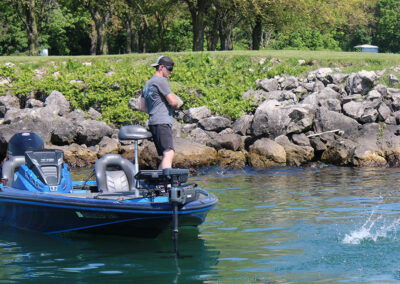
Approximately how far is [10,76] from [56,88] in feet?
8.60

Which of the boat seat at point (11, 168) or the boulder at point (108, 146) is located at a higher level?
the boat seat at point (11, 168)

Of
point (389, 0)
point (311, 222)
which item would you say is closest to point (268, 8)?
point (311, 222)

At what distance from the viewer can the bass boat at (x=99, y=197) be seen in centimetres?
845

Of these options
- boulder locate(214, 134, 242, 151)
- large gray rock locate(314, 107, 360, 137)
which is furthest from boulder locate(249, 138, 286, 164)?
large gray rock locate(314, 107, 360, 137)

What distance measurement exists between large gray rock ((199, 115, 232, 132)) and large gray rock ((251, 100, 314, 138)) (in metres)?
1.27

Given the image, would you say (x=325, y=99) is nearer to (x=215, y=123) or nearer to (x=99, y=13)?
(x=215, y=123)

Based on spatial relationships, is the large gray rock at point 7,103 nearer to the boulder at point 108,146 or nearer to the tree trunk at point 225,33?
the boulder at point 108,146

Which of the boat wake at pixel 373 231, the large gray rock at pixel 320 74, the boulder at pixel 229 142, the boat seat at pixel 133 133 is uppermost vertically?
the large gray rock at pixel 320 74

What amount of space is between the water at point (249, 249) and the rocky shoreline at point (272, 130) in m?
5.55

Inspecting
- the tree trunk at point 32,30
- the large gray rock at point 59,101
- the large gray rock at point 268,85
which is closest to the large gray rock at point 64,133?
the large gray rock at point 59,101

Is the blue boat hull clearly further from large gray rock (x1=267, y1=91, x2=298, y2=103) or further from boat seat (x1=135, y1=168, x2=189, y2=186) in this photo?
large gray rock (x1=267, y1=91, x2=298, y2=103)

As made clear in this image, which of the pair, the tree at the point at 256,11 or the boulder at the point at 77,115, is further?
the tree at the point at 256,11

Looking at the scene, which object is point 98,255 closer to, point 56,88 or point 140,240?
point 140,240

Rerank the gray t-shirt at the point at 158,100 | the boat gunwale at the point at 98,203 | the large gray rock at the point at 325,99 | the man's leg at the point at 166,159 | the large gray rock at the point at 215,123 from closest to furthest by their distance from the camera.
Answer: the boat gunwale at the point at 98,203 < the man's leg at the point at 166,159 < the gray t-shirt at the point at 158,100 < the large gray rock at the point at 215,123 < the large gray rock at the point at 325,99
